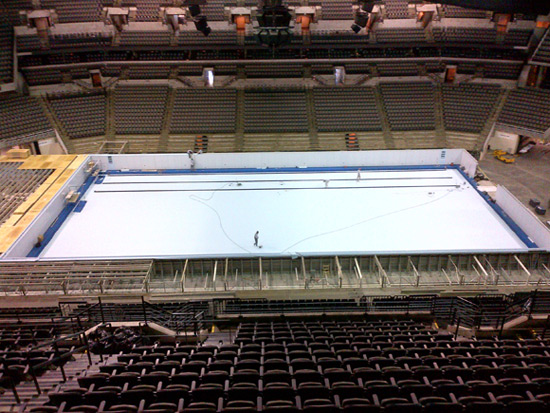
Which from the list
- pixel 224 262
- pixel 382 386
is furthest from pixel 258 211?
pixel 382 386

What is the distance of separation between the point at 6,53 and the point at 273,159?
686 inches

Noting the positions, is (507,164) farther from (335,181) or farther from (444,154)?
(335,181)

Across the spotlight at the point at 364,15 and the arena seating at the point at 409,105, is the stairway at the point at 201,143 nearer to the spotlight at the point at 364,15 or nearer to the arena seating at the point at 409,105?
the spotlight at the point at 364,15

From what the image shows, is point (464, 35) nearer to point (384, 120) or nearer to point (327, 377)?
point (384, 120)

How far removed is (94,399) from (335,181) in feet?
47.0

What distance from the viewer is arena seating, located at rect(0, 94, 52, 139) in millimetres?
22734

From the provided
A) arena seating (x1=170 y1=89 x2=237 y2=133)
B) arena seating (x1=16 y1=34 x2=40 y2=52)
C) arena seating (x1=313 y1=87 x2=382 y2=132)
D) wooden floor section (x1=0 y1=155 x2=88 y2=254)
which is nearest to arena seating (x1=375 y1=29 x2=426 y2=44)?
arena seating (x1=313 y1=87 x2=382 y2=132)

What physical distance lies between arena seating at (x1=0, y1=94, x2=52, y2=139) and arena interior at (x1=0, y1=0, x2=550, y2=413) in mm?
124

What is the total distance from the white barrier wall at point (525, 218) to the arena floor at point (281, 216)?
49cm

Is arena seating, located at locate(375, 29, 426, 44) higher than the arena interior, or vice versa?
arena seating, located at locate(375, 29, 426, 44)

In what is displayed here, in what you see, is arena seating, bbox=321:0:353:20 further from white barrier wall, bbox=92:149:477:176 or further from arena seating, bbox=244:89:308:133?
white barrier wall, bbox=92:149:477:176

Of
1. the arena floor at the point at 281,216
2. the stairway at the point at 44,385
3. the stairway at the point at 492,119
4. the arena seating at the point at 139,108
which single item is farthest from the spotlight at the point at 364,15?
the stairway at the point at 44,385

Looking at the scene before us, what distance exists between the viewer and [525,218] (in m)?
14.7

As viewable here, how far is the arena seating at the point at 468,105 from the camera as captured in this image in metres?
24.5
